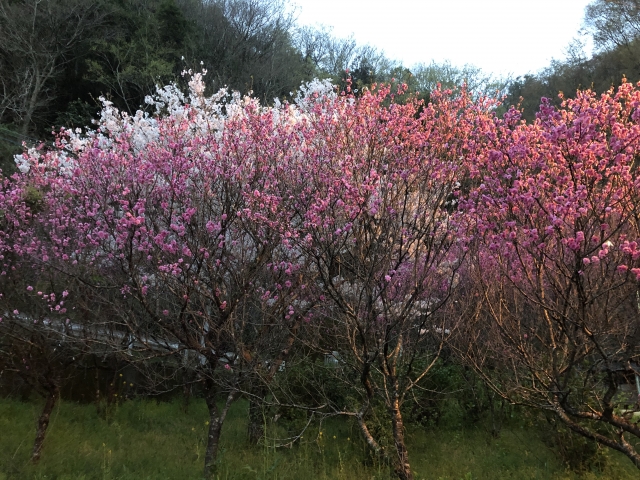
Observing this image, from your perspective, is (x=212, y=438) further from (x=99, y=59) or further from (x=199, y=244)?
(x=99, y=59)

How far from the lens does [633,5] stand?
20.7 metres

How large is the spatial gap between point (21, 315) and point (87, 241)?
203 cm

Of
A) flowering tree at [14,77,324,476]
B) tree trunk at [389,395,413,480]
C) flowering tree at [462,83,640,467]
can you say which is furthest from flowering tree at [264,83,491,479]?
flowering tree at [14,77,324,476]

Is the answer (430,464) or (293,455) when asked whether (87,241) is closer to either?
(293,455)

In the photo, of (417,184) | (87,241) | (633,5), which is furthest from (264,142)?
(633,5)

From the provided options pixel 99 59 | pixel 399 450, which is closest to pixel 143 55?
pixel 99 59

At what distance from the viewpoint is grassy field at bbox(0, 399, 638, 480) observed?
21.3ft

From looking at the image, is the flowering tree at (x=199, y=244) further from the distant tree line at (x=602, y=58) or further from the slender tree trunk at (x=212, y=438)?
the distant tree line at (x=602, y=58)

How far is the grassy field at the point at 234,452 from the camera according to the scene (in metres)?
6.50

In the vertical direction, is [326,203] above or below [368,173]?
below

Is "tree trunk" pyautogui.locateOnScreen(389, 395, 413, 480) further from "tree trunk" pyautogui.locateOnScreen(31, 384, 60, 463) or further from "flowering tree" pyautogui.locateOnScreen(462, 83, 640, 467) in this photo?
"tree trunk" pyautogui.locateOnScreen(31, 384, 60, 463)

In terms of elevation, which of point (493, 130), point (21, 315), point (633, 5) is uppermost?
point (633, 5)

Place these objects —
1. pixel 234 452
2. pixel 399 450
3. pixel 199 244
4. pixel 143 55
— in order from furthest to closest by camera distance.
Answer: pixel 143 55, pixel 234 452, pixel 199 244, pixel 399 450

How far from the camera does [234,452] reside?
309 inches
